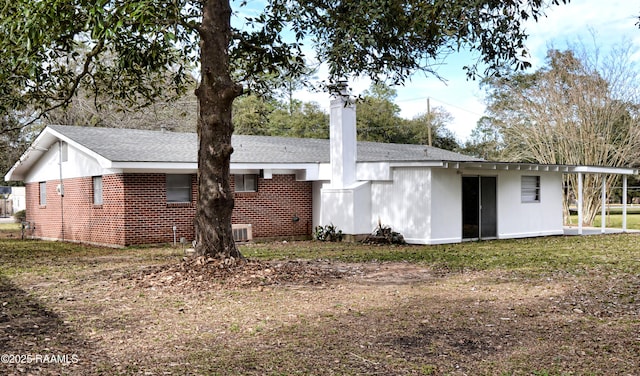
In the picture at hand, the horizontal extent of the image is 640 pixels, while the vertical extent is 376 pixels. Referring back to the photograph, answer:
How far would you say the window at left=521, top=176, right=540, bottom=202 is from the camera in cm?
1903

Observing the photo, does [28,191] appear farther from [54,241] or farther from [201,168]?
[201,168]

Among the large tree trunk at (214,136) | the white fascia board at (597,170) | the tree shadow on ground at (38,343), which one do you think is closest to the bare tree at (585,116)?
the white fascia board at (597,170)

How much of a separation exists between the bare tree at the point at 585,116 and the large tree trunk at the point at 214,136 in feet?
64.6

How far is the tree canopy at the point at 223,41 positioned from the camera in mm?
7906

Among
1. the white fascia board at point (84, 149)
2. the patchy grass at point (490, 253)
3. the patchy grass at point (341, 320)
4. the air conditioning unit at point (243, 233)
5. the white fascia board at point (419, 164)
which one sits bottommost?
the patchy grass at point (490, 253)

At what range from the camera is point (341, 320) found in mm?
6984

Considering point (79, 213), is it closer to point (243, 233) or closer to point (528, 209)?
point (243, 233)

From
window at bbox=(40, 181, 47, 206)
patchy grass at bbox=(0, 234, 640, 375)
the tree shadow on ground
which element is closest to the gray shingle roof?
window at bbox=(40, 181, 47, 206)

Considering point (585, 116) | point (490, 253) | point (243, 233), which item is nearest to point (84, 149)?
point (243, 233)

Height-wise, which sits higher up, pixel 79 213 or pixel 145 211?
pixel 145 211

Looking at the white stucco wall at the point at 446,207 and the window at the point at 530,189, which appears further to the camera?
the window at the point at 530,189

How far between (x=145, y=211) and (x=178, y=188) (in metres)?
1.18

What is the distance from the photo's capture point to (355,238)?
691 inches

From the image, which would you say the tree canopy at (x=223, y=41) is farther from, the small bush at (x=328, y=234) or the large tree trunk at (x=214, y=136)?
the small bush at (x=328, y=234)
